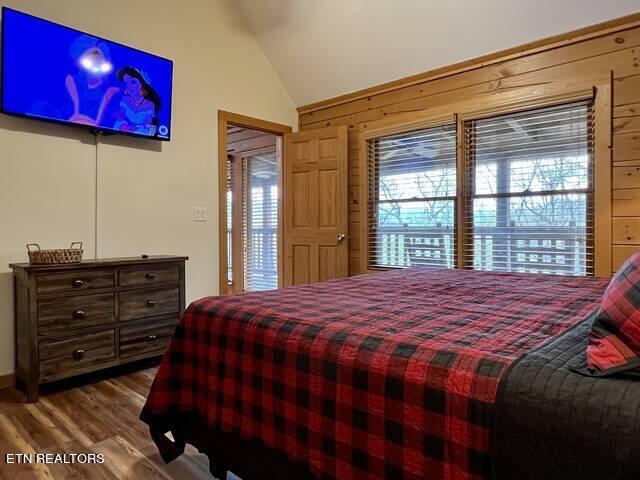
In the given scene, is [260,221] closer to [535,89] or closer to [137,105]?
[137,105]

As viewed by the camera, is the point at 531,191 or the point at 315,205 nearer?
the point at 531,191

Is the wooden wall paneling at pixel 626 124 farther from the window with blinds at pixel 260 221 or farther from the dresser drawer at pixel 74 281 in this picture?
the window with blinds at pixel 260 221

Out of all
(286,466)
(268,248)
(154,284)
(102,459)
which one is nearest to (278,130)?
(268,248)

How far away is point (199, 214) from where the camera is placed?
12.3 ft

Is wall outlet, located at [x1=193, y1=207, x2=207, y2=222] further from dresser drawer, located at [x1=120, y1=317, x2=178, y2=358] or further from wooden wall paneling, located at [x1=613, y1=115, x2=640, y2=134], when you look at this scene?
wooden wall paneling, located at [x1=613, y1=115, x2=640, y2=134]

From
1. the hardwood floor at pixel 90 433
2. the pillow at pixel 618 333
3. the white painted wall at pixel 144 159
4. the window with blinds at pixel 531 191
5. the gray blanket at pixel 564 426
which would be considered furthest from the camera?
the window with blinds at pixel 531 191

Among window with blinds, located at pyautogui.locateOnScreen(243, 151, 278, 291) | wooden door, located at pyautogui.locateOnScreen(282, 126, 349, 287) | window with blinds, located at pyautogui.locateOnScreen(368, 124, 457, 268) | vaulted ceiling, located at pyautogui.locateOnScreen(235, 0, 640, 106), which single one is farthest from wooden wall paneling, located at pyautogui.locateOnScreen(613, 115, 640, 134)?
window with blinds, located at pyautogui.locateOnScreen(243, 151, 278, 291)

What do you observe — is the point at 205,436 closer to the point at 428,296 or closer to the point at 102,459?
the point at 102,459

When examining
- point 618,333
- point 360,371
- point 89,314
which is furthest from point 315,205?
point 618,333

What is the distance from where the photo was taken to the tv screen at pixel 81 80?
2578 millimetres

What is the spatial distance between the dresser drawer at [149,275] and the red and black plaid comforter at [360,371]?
141cm

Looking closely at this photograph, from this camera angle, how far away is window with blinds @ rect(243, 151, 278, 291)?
5711mm

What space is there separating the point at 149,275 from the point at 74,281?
481 millimetres

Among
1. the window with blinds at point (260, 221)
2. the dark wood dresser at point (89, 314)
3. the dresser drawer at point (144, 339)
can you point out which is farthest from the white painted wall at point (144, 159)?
the window with blinds at point (260, 221)
